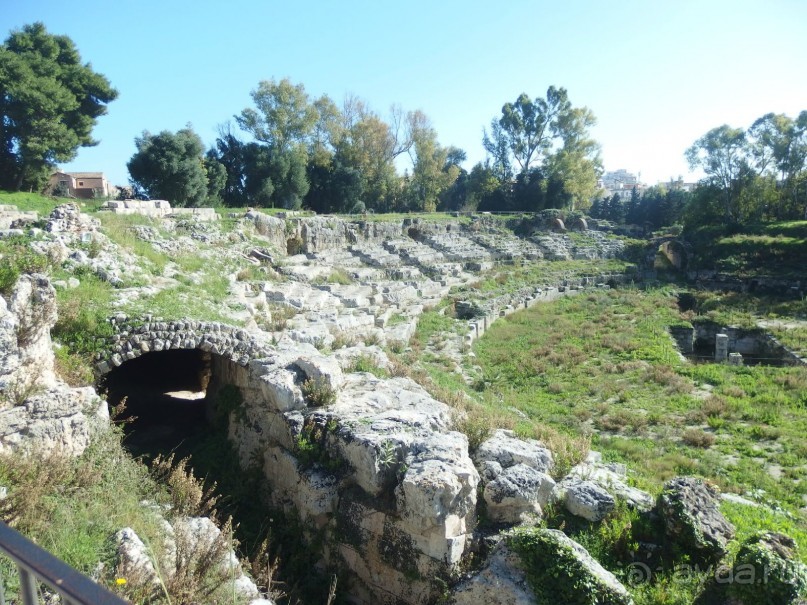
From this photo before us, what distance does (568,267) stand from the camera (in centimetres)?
3106

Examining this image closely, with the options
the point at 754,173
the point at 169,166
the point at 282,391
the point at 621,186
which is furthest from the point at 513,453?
the point at 621,186

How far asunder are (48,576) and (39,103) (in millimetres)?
27885

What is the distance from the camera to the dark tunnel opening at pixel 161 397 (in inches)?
375

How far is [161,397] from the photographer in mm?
11844

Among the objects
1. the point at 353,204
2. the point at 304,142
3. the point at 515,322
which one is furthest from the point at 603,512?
the point at 304,142

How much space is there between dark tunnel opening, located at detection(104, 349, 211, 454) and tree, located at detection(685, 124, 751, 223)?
36.3 m

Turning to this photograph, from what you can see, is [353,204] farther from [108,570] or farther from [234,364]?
[108,570]

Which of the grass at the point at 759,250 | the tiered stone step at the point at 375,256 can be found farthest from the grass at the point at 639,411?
the grass at the point at 759,250

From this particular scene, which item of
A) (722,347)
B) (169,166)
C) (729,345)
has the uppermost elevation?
(169,166)

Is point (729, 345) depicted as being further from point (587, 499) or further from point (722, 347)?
point (587, 499)

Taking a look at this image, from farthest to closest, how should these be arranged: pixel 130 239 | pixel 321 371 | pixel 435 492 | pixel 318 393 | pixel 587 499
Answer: pixel 130 239, pixel 321 371, pixel 318 393, pixel 587 499, pixel 435 492

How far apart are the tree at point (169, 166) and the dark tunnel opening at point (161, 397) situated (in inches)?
514

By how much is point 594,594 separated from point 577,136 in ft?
160

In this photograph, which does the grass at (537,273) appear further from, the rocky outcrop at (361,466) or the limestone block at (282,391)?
the limestone block at (282,391)
